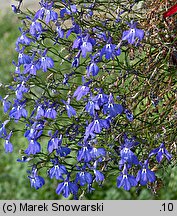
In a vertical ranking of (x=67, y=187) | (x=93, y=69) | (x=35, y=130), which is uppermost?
(x=93, y=69)

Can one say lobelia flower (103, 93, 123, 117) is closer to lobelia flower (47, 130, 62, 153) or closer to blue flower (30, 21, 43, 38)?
lobelia flower (47, 130, 62, 153)

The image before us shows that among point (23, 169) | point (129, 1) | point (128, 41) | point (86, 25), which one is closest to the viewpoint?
point (128, 41)

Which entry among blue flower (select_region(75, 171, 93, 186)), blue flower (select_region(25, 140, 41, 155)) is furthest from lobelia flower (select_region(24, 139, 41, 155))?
blue flower (select_region(75, 171, 93, 186))

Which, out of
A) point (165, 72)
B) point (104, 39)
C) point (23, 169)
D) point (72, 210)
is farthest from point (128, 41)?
point (23, 169)

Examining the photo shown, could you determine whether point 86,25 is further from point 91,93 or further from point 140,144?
point 140,144

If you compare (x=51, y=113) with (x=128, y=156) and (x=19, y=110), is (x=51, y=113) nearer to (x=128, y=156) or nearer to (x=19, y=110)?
(x=19, y=110)

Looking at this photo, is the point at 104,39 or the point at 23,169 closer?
the point at 104,39

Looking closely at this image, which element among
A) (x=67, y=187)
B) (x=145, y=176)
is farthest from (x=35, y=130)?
(x=145, y=176)

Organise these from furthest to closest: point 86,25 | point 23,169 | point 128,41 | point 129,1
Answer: point 23,169 → point 129,1 → point 86,25 → point 128,41
